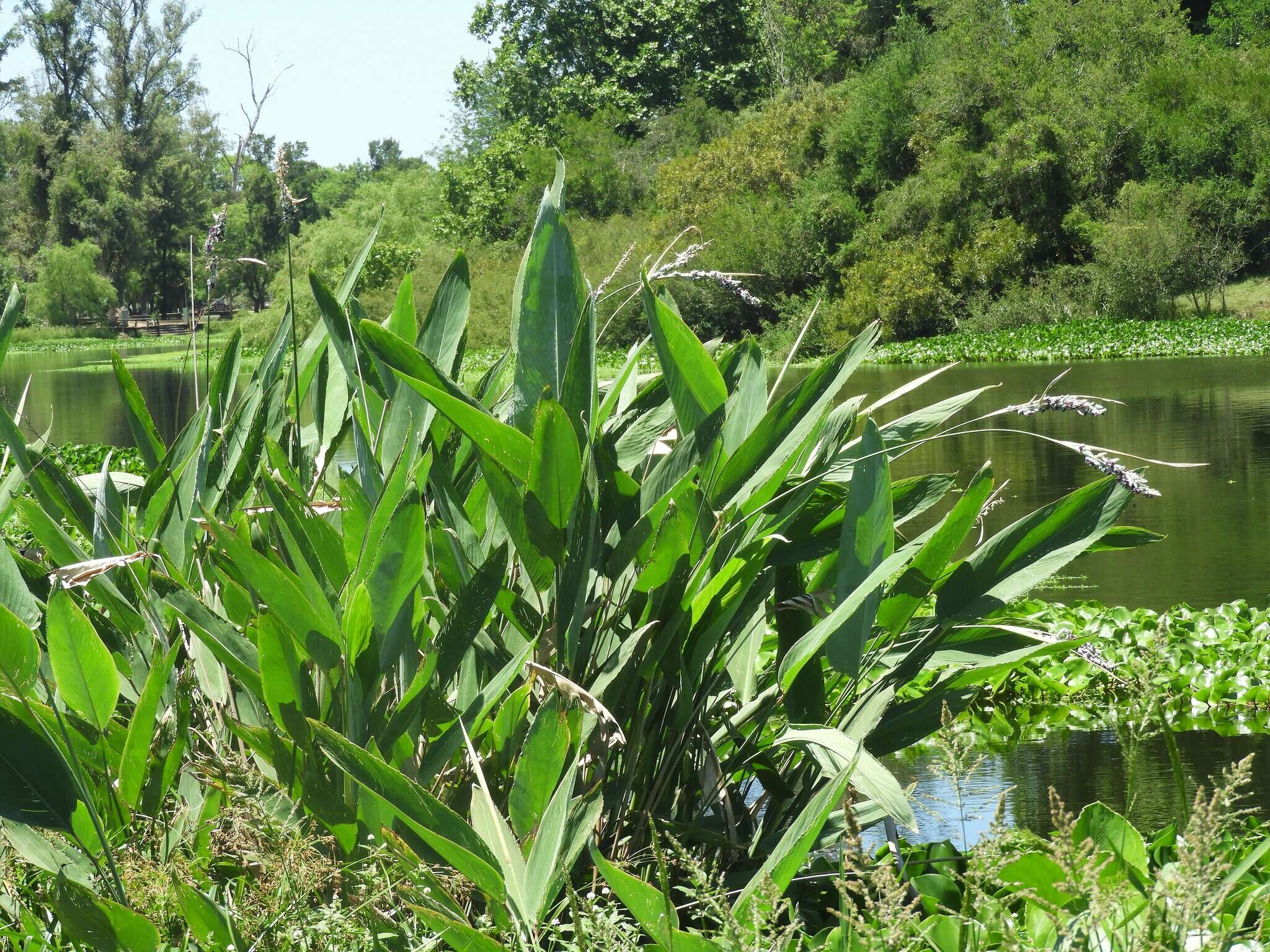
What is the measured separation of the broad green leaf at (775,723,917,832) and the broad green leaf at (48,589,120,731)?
0.89 meters

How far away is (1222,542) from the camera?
602 centimetres

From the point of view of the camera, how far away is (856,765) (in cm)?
132

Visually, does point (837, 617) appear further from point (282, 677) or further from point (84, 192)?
point (84, 192)

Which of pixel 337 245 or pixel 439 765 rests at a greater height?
pixel 337 245

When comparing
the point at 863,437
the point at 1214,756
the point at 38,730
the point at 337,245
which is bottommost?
the point at 1214,756

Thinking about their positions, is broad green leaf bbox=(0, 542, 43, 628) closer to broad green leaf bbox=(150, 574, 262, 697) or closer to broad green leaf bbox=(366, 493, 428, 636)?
broad green leaf bbox=(150, 574, 262, 697)

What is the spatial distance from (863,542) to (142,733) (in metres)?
0.98

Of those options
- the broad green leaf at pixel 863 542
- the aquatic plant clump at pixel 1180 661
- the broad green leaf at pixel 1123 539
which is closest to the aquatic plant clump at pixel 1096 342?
the aquatic plant clump at pixel 1180 661

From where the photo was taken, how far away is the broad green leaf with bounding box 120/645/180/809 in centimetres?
149

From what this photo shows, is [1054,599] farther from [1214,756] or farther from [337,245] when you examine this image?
[337,245]

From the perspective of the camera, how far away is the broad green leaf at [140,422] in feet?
6.79

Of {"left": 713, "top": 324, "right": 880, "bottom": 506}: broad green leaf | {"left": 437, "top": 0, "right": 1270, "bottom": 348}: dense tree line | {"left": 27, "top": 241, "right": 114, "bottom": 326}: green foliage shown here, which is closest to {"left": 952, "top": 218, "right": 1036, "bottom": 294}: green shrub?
{"left": 437, "top": 0, "right": 1270, "bottom": 348}: dense tree line

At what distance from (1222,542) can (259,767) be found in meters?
5.65

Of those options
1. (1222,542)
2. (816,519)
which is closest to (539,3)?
(1222,542)
